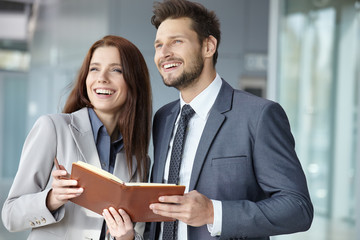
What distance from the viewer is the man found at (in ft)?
6.61

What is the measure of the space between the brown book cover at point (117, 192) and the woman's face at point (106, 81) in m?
0.69

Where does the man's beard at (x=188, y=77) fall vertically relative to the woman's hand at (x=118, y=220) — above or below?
above

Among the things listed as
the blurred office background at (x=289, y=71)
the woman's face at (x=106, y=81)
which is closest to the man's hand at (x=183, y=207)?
the woman's face at (x=106, y=81)

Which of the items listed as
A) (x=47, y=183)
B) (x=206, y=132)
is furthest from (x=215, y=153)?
(x=47, y=183)

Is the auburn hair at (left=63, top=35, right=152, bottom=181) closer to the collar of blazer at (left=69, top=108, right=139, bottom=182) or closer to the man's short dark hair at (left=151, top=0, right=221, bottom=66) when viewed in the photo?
the collar of blazer at (left=69, top=108, right=139, bottom=182)

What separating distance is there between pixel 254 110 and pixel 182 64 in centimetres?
47

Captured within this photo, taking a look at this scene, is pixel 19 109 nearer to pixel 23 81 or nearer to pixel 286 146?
pixel 23 81

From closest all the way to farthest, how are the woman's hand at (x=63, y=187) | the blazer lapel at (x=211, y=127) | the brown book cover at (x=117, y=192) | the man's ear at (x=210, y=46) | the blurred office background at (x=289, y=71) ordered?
1. the brown book cover at (x=117, y=192)
2. the woman's hand at (x=63, y=187)
3. the blazer lapel at (x=211, y=127)
4. the man's ear at (x=210, y=46)
5. the blurred office background at (x=289, y=71)

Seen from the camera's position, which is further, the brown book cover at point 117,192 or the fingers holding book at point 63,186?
the fingers holding book at point 63,186

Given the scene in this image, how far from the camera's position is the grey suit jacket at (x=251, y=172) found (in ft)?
6.68

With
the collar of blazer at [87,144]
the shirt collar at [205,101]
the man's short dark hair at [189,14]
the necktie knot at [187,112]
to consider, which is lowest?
the collar of blazer at [87,144]

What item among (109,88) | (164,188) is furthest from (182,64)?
A: (164,188)

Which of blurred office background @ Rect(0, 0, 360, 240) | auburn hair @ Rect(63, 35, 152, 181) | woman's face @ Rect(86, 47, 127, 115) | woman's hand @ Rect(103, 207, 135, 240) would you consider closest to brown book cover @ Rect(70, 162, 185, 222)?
woman's hand @ Rect(103, 207, 135, 240)

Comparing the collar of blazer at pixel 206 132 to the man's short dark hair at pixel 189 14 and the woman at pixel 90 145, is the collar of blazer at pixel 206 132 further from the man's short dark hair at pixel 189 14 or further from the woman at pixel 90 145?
the man's short dark hair at pixel 189 14
